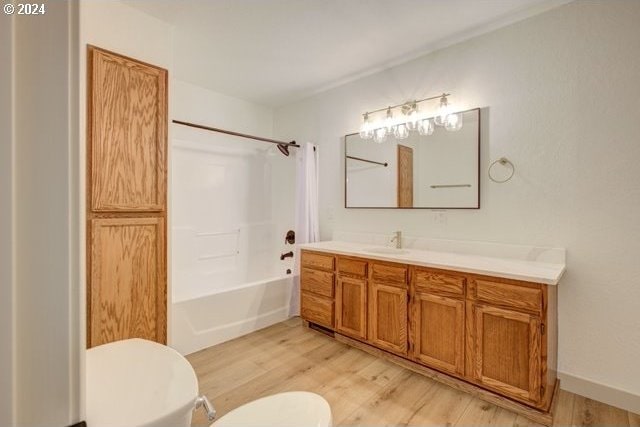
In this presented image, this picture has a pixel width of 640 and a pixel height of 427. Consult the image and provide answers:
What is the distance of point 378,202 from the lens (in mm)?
3127

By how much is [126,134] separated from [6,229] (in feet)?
6.68

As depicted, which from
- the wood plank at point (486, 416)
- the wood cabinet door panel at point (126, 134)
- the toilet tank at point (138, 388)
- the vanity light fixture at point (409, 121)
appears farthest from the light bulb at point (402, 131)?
the toilet tank at point (138, 388)

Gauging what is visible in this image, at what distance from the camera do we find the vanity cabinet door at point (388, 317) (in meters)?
2.36

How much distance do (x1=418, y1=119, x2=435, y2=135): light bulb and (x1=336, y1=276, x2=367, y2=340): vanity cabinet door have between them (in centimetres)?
141

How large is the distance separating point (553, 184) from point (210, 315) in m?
2.89

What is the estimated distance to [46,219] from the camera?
37cm

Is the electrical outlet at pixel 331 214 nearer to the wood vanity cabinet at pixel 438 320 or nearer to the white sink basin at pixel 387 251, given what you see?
the white sink basin at pixel 387 251

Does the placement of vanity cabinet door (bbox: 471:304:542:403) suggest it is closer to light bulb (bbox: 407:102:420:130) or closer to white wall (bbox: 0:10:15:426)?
light bulb (bbox: 407:102:420:130)

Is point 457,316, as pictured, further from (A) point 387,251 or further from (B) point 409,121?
(B) point 409,121

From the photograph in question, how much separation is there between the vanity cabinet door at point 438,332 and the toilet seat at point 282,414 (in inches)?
51.1

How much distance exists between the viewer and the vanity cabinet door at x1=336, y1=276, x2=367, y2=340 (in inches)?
103

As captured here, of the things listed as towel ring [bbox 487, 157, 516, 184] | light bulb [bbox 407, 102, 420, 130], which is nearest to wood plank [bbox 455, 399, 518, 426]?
towel ring [bbox 487, 157, 516, 184]

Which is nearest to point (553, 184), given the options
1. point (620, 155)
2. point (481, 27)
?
point (620, 155)

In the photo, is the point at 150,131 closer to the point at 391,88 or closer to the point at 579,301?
the point at 391,88
